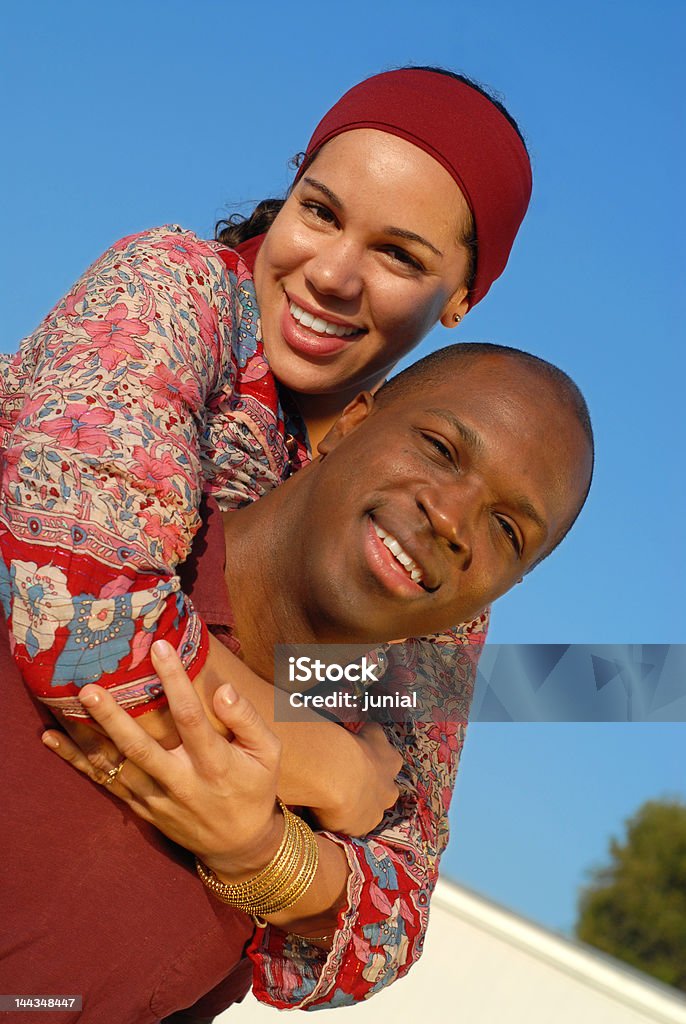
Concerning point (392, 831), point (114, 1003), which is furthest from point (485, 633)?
point (114, 1003)

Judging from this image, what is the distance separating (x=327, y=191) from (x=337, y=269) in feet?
0.80

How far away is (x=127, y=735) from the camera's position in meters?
2.61

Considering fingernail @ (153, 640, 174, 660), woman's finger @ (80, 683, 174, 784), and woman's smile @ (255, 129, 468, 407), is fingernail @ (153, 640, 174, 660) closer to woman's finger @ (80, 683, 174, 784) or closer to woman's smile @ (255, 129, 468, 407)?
woman's finger @ (80, 683, 174, 784)

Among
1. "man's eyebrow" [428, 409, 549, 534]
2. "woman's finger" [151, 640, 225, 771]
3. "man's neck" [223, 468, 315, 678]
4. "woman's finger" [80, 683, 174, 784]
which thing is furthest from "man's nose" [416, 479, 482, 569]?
"woman's finger" [80, 683, 174, 784]

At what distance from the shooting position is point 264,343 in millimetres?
3768

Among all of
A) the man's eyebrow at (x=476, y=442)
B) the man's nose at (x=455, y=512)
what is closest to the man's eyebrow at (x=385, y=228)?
the man's eyebrow at (x=476, y=442)

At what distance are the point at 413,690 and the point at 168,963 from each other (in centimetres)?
123

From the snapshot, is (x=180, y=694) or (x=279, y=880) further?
(x=279, y=880)

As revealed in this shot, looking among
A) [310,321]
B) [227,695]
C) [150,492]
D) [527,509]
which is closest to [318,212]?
[310,321]

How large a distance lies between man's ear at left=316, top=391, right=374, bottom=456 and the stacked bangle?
978 millimetres

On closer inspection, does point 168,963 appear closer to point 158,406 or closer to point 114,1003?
point 114,1003

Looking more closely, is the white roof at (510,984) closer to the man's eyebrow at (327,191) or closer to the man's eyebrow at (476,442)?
the man's eyebrow at (476,442)

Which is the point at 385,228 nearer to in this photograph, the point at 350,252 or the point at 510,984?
the point at 350,252

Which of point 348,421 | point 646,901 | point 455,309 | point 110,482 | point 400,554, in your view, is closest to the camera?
point 110,482
